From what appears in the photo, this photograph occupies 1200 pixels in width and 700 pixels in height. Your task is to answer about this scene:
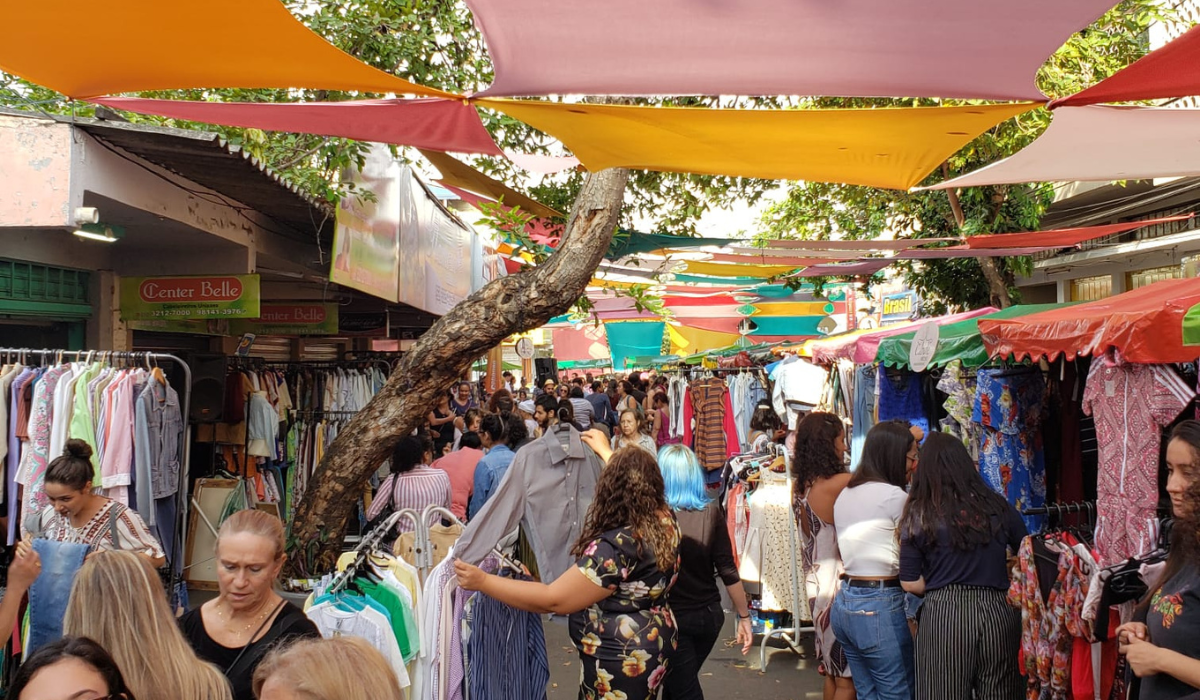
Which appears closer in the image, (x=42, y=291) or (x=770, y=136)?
(x=770, y=136)

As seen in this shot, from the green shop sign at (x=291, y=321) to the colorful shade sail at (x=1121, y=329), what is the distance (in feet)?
25.2

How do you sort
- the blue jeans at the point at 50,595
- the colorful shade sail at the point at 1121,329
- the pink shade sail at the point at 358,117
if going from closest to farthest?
1. the pink shade sail at the point at 358,117
2. the blue jeans at the point at 50,595
3. the colorful shade sail at the point at 1121,329

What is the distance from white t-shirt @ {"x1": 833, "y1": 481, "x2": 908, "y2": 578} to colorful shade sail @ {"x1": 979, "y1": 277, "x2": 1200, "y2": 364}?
4.07 ft

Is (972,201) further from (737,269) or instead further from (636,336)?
(636,336)

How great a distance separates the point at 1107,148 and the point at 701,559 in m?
2.99

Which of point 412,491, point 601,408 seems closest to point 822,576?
point 412,491

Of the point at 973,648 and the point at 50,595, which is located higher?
the point at 50,595

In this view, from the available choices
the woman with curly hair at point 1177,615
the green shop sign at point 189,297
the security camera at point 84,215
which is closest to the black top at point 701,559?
the woman with curly hair at point 1177,615

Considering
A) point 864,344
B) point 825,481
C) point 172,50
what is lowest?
point 825,481

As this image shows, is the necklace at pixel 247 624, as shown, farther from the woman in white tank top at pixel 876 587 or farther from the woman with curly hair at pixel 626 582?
the woman in white tank top at pixel 876 587

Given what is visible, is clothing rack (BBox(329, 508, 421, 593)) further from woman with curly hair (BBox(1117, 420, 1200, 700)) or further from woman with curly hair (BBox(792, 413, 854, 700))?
woman with curly hair (BBox(1117, 420, 1200, 700))

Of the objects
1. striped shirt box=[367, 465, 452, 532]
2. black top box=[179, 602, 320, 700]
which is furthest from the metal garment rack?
black top box=[179, 602, 320, 700]

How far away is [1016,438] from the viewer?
6582 millimetres

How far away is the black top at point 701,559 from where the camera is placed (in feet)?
15.2
